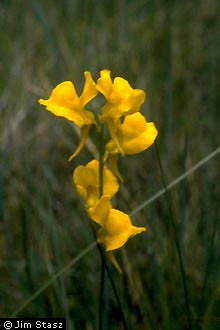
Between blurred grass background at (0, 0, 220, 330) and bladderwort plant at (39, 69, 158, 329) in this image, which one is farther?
blurred grass background at (0, 0, 220, 330)

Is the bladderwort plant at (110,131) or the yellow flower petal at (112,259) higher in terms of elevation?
the bladderwort plant at (110,131)

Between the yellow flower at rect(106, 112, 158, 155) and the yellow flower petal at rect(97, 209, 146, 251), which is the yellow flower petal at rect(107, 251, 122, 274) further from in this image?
the yellow flower at rect(106, 112, 158, 155)

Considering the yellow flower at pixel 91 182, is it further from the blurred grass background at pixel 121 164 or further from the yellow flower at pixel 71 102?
the blurred grass background at pixel 121 164

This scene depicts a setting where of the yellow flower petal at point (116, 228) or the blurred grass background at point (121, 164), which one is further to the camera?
the blurred grass background at point (121, 164)

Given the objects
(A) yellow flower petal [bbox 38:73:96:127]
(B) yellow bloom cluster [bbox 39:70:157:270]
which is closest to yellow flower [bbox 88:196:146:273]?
(B) yellow bloom cluster [bbox 39:70:157:270]

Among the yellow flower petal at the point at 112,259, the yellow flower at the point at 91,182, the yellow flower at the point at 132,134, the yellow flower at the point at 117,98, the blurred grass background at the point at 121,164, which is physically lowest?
the yellow flower petal at the point at 112,259

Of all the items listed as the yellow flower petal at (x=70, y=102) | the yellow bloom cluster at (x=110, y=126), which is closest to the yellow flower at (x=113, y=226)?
the yellow bloom cluster at (x=110, y=126)

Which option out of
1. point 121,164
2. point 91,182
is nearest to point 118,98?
point 91,182

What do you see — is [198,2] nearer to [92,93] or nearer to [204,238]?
[204,238]

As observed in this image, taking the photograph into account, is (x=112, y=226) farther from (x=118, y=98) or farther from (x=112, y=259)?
(x=118, y=98)
